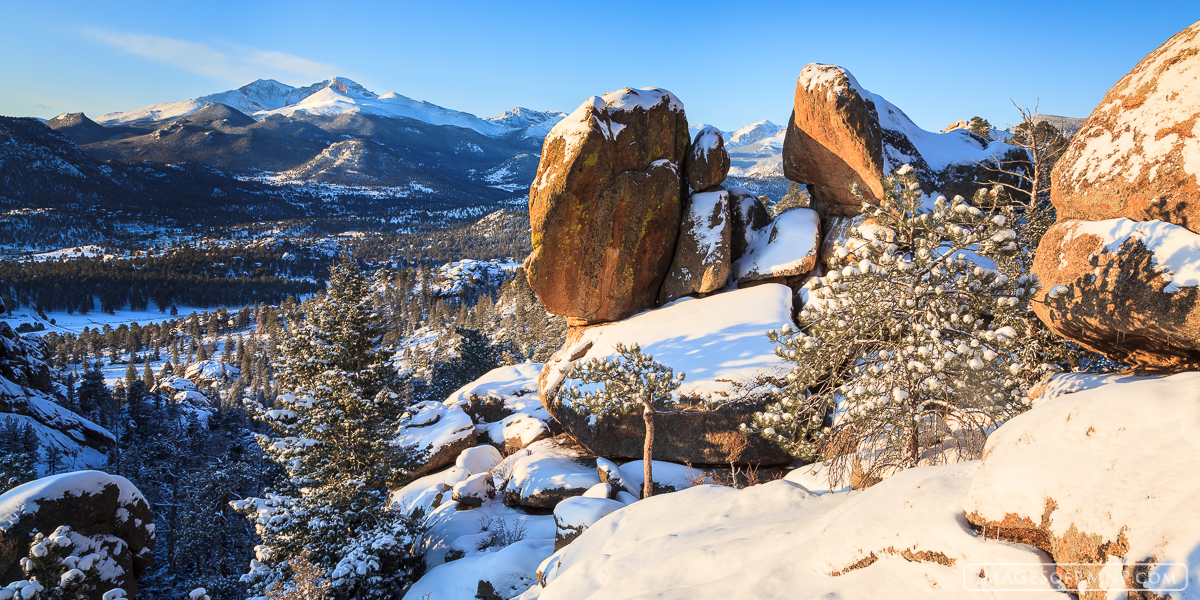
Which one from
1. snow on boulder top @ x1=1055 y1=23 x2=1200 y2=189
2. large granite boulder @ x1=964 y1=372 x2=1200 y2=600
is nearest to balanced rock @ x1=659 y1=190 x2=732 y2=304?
snow on boulder top @ x1=1055 y1=23 x2=1200 y2=189

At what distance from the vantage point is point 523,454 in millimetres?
18922

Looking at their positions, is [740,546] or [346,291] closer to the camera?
[740,546]

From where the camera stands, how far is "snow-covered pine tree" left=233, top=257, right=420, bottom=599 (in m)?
13.2

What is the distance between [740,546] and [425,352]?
339 ft

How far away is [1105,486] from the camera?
374 cm

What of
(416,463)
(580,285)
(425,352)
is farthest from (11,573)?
(425,352)

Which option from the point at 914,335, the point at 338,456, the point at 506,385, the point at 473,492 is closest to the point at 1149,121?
the point at 914,335

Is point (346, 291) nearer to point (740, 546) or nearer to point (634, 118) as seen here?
point (634, 118)

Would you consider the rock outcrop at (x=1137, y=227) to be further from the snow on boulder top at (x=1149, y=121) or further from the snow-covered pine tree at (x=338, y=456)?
the snow-covered pine tree at (x=338, y=456)

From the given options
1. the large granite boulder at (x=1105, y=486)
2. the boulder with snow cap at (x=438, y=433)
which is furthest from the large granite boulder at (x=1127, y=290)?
the boulder with snow cap at (x=438, y=433)

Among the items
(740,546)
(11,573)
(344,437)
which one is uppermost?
(740,546)

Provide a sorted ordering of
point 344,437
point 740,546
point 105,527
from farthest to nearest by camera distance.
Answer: point 344,437, point 105,527, point 740,546

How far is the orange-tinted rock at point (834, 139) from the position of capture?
16.4 meters

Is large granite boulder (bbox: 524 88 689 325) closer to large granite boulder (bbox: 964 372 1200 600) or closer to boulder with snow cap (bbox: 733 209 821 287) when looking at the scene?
boulder with snow cap (bbox: 733 209 821 287)
